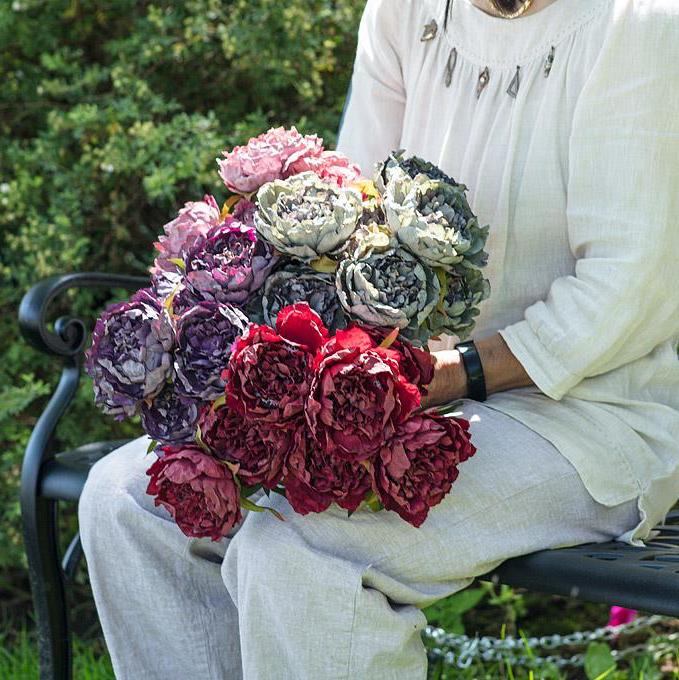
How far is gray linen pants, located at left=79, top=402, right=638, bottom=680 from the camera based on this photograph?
178 cm

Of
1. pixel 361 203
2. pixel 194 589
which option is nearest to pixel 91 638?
pixel 194 589

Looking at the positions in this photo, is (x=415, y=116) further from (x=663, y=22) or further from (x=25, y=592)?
(x=25, y=592)

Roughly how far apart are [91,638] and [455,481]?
1957 millimetres

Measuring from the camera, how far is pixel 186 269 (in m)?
1.87

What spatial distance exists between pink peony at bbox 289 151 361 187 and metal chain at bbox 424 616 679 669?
4.55 ft

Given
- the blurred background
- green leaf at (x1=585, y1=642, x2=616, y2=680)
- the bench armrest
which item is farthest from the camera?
the blurred background

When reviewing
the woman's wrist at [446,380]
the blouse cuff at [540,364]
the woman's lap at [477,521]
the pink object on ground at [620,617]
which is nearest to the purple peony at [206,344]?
the woman's lap at [477,521]

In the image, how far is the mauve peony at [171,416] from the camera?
1.80 meters

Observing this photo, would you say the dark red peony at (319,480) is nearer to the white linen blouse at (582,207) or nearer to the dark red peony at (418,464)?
the dark red peony at (418,464)

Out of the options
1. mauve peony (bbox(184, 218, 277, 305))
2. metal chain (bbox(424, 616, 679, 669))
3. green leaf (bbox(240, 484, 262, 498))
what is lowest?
metal chain (bbox(424, 616, 679, 669))

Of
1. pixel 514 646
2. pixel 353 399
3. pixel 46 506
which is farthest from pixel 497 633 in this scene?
pixel 353 399

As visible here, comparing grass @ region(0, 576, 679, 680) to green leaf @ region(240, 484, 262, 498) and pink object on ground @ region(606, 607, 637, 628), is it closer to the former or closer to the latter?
pink object on ground @ region(606, 607, 637, 628)

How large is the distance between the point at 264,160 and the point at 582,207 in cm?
53

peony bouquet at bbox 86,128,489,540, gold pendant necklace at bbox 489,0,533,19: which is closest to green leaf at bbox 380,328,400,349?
peony bouquet at bbox 86,128,489,540
